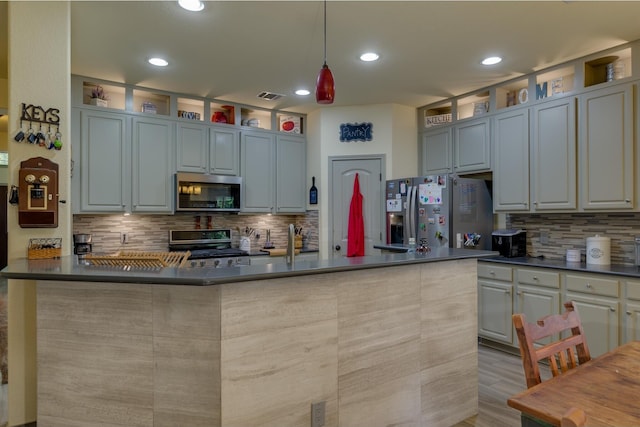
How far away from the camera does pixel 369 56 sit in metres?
3.50

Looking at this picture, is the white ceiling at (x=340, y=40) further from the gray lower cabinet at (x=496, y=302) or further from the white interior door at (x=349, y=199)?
the gray lower cabinet at (x=496, y=302)

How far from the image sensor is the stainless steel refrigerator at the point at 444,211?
13.3ft

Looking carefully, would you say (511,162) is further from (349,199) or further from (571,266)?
(349,199)

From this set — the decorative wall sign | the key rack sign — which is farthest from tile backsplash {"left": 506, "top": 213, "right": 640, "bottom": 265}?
the key rack sign

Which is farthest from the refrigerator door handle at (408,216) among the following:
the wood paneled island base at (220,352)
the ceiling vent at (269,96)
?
the wood paneled island base at (220,352)

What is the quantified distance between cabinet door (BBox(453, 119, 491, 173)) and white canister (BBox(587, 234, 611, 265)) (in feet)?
4.11

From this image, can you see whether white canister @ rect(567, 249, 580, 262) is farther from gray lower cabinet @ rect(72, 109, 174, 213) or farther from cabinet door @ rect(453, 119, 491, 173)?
gray lower cabinet @ rect(72, 109, 174, 213)

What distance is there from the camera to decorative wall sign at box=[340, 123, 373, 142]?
5027 millimetres

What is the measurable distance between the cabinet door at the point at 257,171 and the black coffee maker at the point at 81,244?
1733 millimetres

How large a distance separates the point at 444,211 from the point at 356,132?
5.47ft

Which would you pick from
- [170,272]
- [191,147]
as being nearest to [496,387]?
[170,272]

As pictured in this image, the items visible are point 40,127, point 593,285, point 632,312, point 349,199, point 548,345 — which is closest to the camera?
point 548,345

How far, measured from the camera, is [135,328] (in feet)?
5.96

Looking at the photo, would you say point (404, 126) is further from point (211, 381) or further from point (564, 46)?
point (211, 381)
